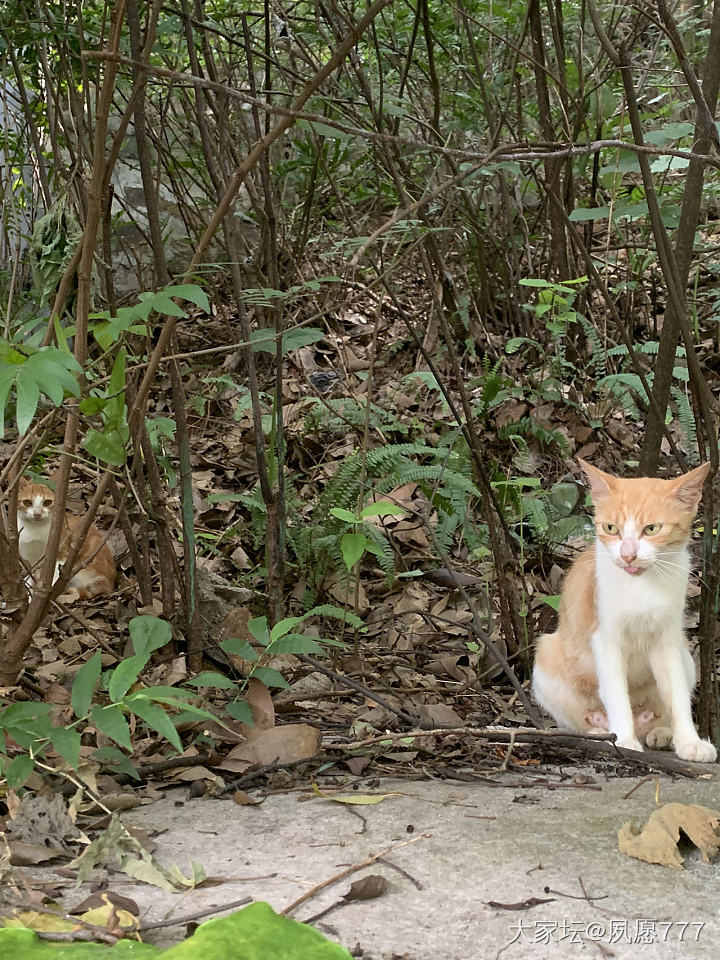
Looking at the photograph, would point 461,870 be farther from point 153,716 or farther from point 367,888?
point 153,716

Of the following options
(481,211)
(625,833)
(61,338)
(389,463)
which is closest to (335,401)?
(389,463)

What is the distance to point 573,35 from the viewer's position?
734 cm

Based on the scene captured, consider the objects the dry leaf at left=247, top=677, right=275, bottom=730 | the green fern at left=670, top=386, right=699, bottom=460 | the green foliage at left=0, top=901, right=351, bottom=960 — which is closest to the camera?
the green foliage at left=0, top=901, right=351, bottom=960

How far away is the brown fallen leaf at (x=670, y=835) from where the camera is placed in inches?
80.0

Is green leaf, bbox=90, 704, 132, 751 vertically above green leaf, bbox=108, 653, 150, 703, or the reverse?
green leaf, bbox=108, 653, 150, 703

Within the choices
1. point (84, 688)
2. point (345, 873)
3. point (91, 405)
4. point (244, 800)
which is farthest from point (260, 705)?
point (91, 405)

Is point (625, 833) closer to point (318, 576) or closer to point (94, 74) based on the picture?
point (318, 576)

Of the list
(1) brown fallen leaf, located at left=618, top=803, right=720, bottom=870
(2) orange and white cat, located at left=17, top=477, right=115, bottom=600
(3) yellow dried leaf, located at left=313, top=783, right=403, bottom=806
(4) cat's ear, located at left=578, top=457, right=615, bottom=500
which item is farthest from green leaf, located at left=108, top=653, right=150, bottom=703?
(2) orange and white cat, located at left=17, top=477, right=115, bottom=600

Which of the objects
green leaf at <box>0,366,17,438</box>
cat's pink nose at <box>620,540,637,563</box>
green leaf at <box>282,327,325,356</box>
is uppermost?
green leaf at <box>282,327,325,356</box>

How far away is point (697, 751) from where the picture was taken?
3.01 m

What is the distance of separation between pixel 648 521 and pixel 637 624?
35 centimetres

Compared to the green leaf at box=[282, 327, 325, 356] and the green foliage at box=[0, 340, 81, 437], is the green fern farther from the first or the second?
the green foliage at box=[0, 340, 81, 437]

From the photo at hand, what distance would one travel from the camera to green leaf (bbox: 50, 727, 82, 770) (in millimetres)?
1979
